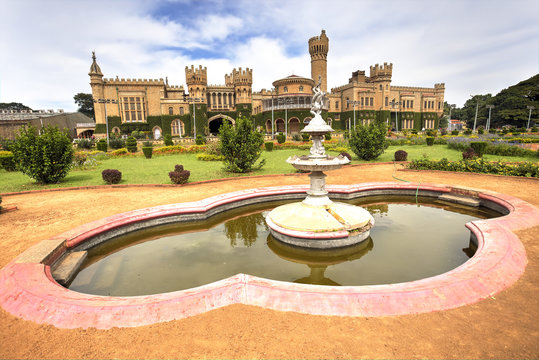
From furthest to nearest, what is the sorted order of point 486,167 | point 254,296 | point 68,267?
1. point 486,167
2. point 68,267
3. point 254,296

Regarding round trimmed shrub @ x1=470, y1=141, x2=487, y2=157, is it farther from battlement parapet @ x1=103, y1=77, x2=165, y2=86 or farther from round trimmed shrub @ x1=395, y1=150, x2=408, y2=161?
battlement parapet @ x1=103, y1=77, x2=165, y2=86

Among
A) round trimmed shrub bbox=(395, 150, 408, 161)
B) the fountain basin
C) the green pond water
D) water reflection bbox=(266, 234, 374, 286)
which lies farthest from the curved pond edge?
round trimmed shrub bbox=(395, 150, 408, 161)

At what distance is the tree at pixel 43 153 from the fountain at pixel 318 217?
11163 millimetres

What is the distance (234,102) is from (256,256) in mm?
46259

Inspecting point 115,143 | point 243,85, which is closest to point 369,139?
point 115,143

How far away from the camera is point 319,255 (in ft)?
19.2

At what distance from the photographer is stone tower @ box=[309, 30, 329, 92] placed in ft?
A: 167

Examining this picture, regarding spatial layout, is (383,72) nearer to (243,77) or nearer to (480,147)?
(243,77)

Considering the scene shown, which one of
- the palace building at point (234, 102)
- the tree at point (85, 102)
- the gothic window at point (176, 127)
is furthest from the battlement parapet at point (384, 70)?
the tree at point (85, 102)

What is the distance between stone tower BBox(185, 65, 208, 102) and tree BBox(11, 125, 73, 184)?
35.8 meters

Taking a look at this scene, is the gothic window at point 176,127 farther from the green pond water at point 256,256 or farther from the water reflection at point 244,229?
the green pond water at point 256,256

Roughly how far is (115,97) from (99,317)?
163 feet

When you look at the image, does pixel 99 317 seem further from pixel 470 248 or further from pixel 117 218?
pixel 470 248

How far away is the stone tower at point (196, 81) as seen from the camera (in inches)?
1775
